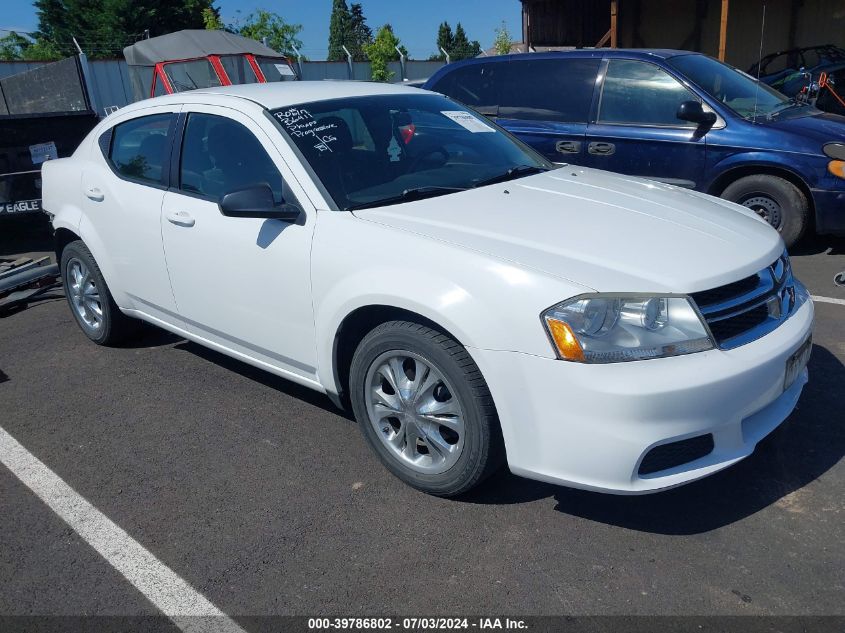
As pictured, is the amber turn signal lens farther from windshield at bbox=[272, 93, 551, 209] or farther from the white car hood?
windshield at bbox=[272, 93, 551, 209]

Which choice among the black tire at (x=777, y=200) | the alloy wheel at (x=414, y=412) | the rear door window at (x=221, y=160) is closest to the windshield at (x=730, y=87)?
the black tire at (x=777, y=200)

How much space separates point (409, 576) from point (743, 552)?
1199mm

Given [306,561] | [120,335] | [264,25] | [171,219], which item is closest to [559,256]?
[306,561]

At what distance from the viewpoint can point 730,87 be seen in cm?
677

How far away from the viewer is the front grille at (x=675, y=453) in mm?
2658

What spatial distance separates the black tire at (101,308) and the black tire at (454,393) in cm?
234

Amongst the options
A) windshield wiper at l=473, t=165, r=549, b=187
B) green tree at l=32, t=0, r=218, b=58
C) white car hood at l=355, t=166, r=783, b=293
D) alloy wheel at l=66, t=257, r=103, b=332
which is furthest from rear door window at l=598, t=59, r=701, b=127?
green tree at l=32, t=0, r=218, b=58

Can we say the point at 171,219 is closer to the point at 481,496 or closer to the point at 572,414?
the point at 481,496

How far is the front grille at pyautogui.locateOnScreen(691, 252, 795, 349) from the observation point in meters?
2.74

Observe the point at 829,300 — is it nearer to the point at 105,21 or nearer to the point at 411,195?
the point at 411,195

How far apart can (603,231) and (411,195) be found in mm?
909

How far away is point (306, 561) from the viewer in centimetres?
282

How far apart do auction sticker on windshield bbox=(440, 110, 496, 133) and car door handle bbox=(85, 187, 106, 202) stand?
2.08 meters

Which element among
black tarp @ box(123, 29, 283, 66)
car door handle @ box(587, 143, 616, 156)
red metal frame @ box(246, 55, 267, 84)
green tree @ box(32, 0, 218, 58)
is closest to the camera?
car door handle @ box(587, 143, 616, 156)
